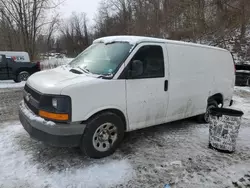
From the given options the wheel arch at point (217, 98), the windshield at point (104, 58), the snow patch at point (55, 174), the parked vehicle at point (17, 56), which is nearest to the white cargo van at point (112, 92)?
the windshield at point (104, 58)

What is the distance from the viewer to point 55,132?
2990 mm

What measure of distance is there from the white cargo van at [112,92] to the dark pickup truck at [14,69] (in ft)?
30.2

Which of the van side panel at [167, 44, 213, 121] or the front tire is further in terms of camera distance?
the van side panel at [167, 44, 213, 121]

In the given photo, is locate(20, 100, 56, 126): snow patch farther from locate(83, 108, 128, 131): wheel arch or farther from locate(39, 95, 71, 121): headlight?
locate(83, 108, 128, 131): wheel arch

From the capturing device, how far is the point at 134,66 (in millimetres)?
3443

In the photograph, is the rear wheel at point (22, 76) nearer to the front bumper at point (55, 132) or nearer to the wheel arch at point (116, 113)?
the front bumper at point (55, 132)

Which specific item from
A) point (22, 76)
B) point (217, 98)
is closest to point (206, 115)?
point (217, 98)

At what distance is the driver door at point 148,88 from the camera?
3578mm

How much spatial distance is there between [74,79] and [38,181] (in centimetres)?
154

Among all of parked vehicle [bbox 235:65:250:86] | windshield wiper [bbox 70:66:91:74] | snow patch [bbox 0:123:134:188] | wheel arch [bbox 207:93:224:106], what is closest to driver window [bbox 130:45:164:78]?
windshield wiper [bbox 70:66:91:74]

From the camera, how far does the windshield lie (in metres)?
3.49

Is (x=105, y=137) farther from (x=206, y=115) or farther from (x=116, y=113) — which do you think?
(x=206, y=115)

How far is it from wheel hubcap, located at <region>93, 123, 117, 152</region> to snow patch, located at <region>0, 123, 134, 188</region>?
0.85 feet

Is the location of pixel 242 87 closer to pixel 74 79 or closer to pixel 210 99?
pixel 210 99
